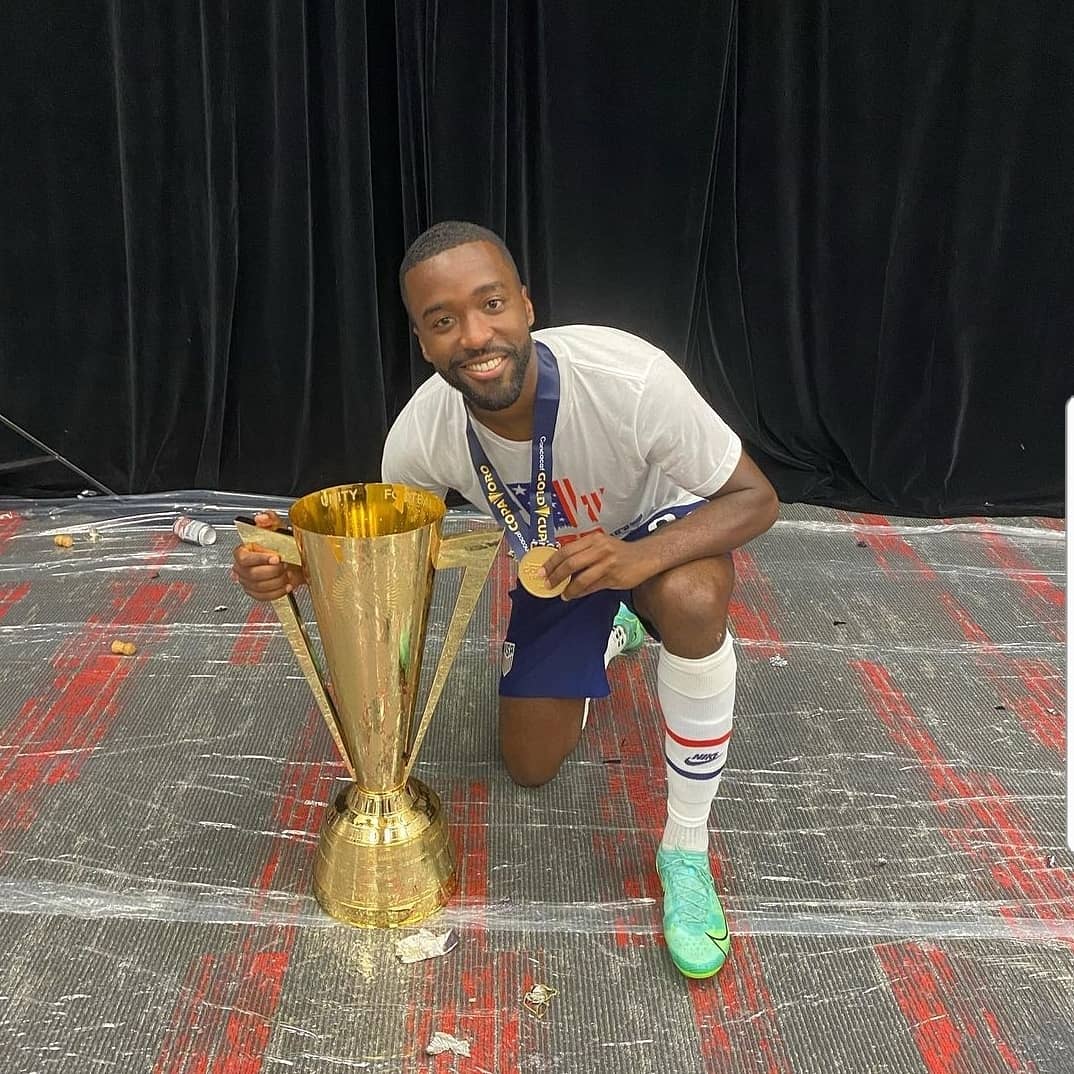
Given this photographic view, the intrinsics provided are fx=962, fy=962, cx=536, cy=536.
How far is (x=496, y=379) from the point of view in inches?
46.7

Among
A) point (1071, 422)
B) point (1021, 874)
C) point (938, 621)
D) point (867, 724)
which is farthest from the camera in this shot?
point (938, 621)

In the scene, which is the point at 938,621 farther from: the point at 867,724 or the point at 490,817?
the point at 490,817

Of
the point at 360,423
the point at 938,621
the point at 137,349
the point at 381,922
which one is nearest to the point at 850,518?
the point at 938,621

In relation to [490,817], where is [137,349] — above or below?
above

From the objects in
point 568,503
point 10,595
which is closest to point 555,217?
point 568,503

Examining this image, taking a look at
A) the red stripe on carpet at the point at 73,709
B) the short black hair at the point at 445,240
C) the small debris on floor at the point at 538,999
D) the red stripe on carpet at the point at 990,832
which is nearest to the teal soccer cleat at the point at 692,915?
the small debris on floor at the point at 538,999

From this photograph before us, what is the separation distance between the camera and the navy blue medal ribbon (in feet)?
4.07

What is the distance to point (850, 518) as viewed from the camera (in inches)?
105

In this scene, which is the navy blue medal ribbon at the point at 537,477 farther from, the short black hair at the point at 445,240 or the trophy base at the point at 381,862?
the trophy base at the point at 381,862

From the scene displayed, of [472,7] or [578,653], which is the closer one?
[578,653]

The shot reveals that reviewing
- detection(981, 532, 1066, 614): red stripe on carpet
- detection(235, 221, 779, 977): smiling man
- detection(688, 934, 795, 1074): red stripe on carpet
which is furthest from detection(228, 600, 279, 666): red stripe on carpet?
detection(981, 532, 1066, 614): red stripe on carpet

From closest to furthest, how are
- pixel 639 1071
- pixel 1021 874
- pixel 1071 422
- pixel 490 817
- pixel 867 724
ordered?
pixel 1071 422 → pixel 639 1071 → pixel 1021 874 → pixel 490 817 → pixel 867 724

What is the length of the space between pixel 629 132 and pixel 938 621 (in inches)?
57.5

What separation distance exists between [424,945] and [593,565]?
542mm
